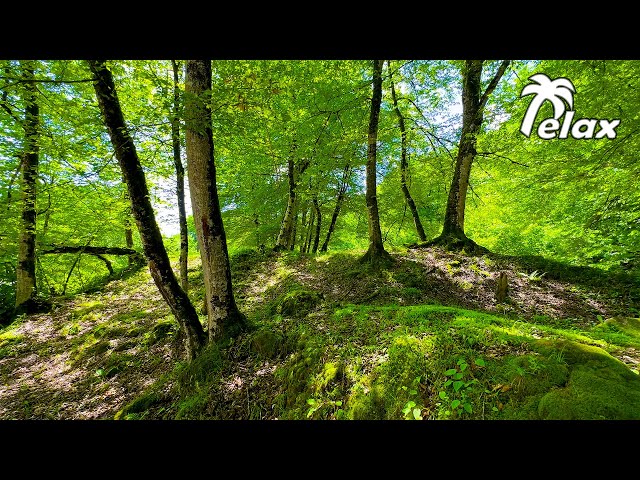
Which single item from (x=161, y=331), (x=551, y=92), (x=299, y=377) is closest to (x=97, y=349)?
(x=161, y=331)

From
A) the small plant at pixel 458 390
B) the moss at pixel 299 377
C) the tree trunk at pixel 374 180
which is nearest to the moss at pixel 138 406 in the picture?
the moss at pixel 299 377

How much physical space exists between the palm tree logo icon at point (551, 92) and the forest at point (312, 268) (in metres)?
0.04

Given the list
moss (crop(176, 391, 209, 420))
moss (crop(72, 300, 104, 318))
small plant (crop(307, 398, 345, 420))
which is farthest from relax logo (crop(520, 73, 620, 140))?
moss (crop(72, 300, 104, 318))

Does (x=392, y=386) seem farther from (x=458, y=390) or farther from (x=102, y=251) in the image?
(x=102, y=251)

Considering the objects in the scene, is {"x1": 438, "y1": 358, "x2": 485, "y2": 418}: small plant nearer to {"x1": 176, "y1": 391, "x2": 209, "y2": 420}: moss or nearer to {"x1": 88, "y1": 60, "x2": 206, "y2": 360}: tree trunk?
{"x1": 176, "y1": 391, "x2": 209, "y2": 420}: moss

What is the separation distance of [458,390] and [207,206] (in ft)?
13.9

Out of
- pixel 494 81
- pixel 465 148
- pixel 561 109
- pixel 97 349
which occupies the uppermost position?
pixel 494 81

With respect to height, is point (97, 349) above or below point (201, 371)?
below

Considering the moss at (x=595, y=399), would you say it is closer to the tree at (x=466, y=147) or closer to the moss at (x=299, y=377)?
the moss at (x=299, y=377)

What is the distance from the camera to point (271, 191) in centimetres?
1278

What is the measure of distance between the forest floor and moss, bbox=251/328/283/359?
0.07 ft

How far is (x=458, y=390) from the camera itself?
247cm

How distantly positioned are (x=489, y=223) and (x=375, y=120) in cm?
1005
